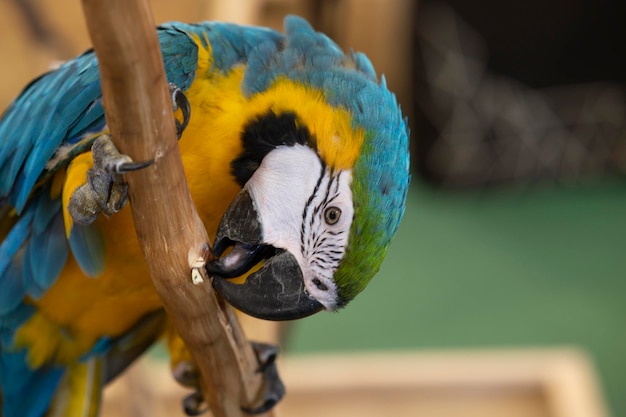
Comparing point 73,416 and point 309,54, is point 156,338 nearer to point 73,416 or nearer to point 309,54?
point 73,416

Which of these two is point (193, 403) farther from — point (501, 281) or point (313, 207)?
point (501, 281)

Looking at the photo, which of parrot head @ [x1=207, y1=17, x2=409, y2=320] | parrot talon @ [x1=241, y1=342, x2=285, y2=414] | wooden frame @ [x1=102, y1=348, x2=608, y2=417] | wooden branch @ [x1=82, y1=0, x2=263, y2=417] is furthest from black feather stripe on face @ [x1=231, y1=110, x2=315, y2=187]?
wooden frame @ [x1=102, y1=348, x2=608, y2=417]

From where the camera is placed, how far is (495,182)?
125 inches

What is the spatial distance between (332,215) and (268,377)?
15.3 inches

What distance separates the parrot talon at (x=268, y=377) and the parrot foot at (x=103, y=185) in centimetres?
37

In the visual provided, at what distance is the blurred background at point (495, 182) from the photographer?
8.32ft

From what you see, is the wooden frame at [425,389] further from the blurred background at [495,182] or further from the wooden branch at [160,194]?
the wooden branch at [160,194]

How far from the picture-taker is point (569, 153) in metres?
3.14

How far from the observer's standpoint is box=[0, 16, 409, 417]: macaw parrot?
0.83 metres

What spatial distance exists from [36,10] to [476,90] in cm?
199

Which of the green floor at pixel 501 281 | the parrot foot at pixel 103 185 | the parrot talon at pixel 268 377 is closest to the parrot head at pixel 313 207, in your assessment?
the parrot foot at pixel 103 185

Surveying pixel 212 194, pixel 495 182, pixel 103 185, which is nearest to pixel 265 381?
pixel 212 194

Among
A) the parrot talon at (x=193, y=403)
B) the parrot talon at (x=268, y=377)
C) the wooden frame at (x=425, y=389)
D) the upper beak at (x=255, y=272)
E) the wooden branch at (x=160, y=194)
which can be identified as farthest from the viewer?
the wooden frame at (x=425, y=389)

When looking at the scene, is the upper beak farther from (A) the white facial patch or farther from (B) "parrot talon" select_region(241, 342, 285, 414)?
(B) "parrot talon" select_region(241, 342, 285, 414)
